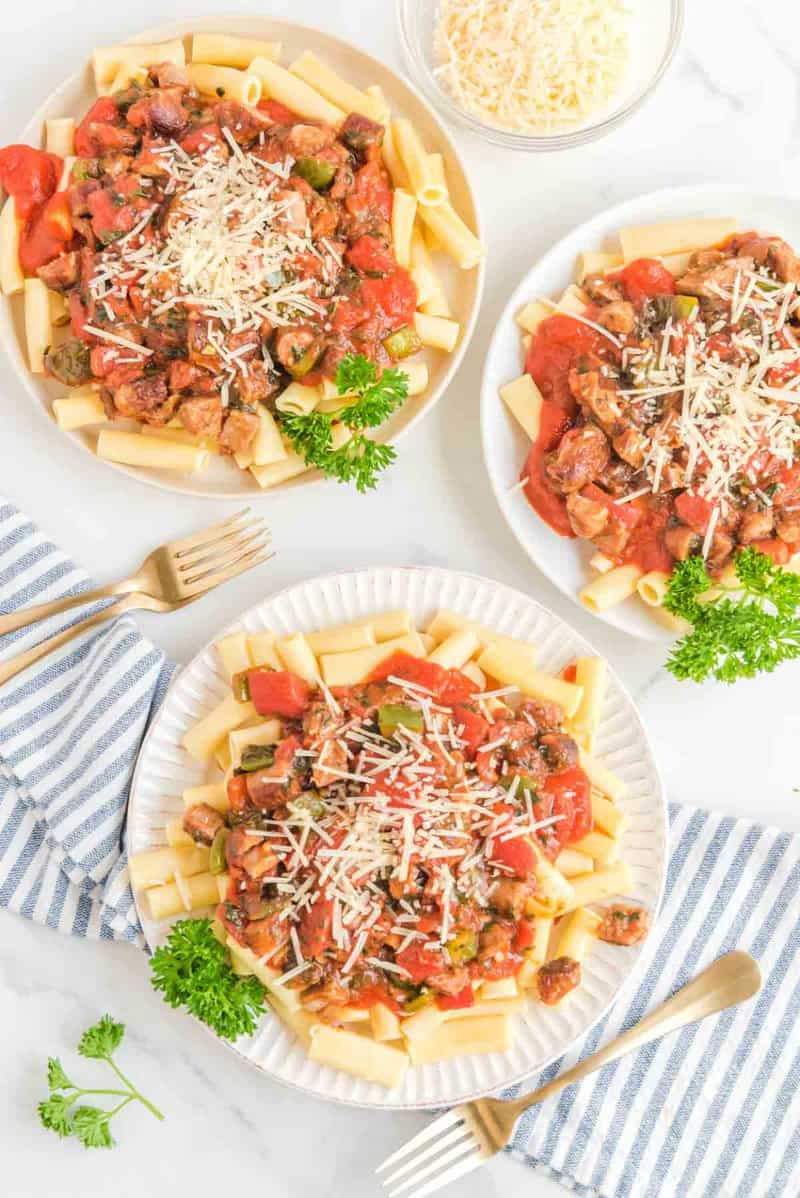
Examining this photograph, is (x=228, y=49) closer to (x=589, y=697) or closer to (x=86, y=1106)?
(x=589, y=697)

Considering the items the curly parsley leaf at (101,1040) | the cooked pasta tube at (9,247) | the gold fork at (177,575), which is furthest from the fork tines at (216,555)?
the curly parsley leaf at (101,1040)

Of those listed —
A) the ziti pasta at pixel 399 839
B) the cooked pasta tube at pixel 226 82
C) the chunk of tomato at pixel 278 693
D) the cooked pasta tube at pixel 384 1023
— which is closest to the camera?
the ziti pasta at pixel 399 839

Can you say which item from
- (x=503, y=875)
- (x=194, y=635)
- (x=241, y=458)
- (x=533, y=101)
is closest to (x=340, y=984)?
(x=503, y=875)

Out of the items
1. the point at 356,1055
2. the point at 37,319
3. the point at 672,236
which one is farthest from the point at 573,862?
the point at 37,319

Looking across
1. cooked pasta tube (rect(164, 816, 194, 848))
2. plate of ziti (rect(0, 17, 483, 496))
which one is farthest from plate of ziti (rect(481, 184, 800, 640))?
cooked pasta tube (rect(164, 816, 194, 848))

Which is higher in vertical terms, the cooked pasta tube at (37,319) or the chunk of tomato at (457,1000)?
the cooked pasta tube at (37,319)

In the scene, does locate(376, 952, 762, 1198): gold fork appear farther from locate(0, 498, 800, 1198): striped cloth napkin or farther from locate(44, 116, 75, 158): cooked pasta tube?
locate(44, 116, 75, 158): cooked pasta tube

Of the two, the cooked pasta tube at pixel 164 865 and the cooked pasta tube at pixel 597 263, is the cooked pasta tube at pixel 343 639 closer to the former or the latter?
the cooked pasta tube at pixel 164 865
